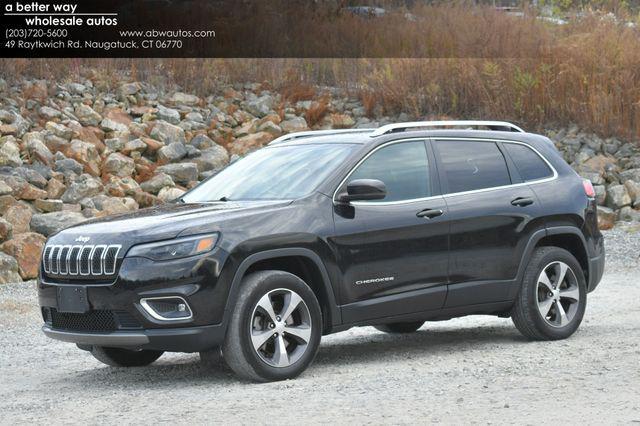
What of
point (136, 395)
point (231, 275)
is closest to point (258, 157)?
point (231, 275)

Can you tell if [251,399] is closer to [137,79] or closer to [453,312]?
[453,312]

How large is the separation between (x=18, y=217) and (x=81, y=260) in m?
10.1

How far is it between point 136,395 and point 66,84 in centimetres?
1635

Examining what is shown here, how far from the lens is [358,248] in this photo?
8.52 metres

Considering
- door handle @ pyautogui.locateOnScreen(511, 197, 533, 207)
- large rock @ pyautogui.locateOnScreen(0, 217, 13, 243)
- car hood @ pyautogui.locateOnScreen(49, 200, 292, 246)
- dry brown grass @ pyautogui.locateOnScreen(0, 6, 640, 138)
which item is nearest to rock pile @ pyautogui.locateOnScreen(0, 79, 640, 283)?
large rock @ pyautogui.locateOnScreen(0, 217, 13, 243)

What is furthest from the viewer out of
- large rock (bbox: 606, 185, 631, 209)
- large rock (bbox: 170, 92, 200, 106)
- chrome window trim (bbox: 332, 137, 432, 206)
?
large rock (bbox: 170, 92, 200, 106)

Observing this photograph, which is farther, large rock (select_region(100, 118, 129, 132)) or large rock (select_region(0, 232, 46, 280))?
large rock (select_region(100, 118, 129, 132))

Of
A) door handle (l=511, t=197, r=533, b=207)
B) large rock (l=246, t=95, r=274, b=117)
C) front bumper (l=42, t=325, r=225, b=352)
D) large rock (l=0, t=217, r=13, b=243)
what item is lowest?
large rock (l=0, t=217, r=13, b=243)

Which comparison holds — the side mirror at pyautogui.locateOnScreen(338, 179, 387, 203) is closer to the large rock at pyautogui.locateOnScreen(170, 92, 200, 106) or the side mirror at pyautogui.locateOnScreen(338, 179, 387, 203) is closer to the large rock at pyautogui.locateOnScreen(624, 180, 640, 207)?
the large rock at pyautogui.locateOnScreen(624, 180, 640, 207)

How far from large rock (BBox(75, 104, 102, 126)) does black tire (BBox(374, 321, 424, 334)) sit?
506 inches

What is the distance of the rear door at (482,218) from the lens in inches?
361

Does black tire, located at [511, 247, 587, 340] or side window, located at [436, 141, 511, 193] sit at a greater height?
side window, located at [436, 141, 511, 193]

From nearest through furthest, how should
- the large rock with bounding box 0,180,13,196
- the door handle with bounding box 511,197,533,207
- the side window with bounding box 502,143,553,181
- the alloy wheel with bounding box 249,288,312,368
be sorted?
the alloy wheel with bounding box 249,288,312,368
the door handle with bounding box 511,197,533,207
the side window with bounding box 502,143,553,181
the large rock with bounding box 0,180,13,196

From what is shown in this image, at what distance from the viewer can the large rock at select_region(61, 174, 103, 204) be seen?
18859mm
